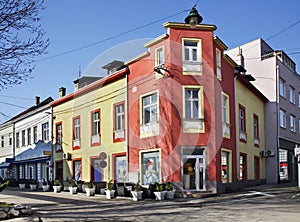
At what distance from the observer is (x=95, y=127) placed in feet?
93.9

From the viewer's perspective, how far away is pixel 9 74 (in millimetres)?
14047

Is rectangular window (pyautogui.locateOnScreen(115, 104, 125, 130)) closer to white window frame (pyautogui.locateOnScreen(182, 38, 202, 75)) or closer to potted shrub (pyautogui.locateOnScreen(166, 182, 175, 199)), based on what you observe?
white window frame (pyautogui.locateOnScreen(182, 38, 202, 75))

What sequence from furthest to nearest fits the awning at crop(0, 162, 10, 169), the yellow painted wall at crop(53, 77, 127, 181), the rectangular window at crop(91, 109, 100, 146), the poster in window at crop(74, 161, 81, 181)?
the awning at crop(0, 162, 10, 169), the poster in window at crop(74, 161, 81, 181), the rectangular window at crop(91, 109, 100, 146), the yellow painted wall at crop(53, 77, 127, 181)

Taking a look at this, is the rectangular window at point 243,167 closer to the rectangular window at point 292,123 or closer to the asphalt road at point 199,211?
the asphalt road at point 199,211

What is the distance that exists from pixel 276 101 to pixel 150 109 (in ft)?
43.7

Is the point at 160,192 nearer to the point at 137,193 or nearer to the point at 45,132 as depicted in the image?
the point at 137,193

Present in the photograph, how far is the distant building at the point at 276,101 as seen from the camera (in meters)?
31.7

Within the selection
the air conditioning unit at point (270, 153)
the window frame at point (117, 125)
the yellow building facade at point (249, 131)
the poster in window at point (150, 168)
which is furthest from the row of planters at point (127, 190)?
the air conditioning unit at point (270, 153)

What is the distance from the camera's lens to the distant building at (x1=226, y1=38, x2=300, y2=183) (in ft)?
104

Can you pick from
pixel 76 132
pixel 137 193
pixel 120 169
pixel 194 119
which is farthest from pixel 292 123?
pixel 137 193

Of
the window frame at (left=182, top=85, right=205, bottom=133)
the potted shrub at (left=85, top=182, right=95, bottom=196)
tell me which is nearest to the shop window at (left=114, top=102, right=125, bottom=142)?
the potted shrub at (left=85, top=182, right=95, bottom=196)

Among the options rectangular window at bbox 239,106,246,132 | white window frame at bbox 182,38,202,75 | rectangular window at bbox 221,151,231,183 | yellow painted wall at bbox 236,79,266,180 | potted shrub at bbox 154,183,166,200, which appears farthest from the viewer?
rectangular window at bbox 239,106,246,132

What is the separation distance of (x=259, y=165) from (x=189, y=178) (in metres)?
10.4

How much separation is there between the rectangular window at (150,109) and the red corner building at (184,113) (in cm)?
6
